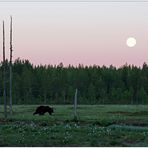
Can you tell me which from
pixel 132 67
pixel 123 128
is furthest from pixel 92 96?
pixel 123 128

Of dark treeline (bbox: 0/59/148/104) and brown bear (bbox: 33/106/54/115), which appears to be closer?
brown bear (bbox: 33/106/54/115)

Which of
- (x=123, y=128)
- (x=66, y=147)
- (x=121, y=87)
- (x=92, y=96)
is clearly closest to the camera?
(x=66, y=147)

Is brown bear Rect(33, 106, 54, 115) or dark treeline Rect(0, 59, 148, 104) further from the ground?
dark treeline Rect(0, 59, 148, 104)

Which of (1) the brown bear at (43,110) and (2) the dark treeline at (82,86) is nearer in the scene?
(1) the brown bear at (43,110)

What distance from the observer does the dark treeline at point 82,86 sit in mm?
135375

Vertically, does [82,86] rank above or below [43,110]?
above

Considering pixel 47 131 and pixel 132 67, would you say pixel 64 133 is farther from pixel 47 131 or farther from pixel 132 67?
pixel 132 67

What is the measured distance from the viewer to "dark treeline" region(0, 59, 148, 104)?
13538 centimetres

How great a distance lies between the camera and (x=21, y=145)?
22.3m

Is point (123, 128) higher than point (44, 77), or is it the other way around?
point (44, 77)

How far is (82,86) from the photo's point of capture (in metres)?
150

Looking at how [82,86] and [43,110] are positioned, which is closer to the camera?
[43,110]

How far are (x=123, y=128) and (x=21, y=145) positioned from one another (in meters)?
8.19

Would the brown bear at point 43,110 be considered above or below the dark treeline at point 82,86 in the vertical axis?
below
